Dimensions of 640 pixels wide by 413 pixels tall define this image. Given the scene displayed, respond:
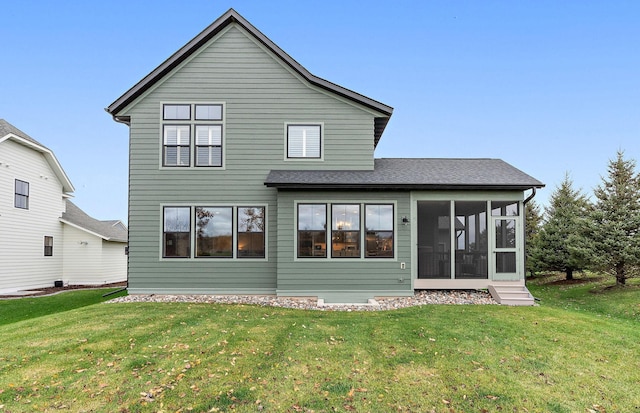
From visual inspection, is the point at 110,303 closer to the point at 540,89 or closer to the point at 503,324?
the point at 503,324

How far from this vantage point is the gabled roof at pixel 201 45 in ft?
38.7

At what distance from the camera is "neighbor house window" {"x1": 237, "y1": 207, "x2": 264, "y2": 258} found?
38.6 feet

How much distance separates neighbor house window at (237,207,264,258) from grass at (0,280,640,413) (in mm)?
3117

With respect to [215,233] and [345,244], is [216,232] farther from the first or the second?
[345,244]

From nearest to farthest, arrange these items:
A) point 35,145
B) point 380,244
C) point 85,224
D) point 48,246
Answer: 1. point 380,244
2. point 35,145
3. point 48,246
4. point 85,224

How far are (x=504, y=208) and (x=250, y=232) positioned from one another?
846 centimetres

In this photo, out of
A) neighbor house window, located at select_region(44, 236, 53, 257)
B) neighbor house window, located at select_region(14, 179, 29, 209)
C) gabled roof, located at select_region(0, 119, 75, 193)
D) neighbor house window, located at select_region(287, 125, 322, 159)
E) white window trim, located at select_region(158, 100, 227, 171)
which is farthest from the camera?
neighbor house window, located at select_region(44, 236, 53, 257)

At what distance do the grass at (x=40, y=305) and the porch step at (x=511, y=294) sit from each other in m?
13.4

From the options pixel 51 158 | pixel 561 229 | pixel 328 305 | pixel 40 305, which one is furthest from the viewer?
pixel 51 158

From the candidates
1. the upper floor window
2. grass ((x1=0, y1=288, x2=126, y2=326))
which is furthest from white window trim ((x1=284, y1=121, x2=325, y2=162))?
grass ((x1=0, y1=288, x2=126, y2=326))

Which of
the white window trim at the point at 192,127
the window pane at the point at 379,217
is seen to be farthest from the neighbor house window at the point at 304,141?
the window pane at the point at 379,217

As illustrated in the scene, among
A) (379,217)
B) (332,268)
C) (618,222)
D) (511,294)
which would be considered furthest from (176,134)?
(618,222)

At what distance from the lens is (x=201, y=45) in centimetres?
1204

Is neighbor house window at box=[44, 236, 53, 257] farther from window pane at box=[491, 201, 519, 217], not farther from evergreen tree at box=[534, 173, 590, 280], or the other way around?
evergreen tree at box=[534, 173, 590, 280]
